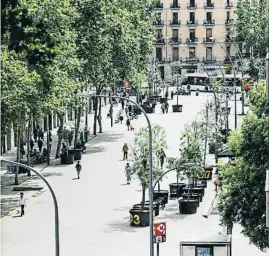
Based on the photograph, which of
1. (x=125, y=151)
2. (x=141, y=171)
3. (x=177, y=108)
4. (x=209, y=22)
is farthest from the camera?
(x=209, y=22)

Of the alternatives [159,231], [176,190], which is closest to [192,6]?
[176,190]

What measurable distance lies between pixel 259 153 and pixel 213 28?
102004 millimetres

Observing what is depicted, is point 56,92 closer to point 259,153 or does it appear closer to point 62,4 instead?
point 62,4

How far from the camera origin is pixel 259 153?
27406mm

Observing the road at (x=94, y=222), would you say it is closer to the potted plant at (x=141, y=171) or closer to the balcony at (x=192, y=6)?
the potted plant at (x=141, y=171)

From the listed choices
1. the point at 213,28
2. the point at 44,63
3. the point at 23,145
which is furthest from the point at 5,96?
the point at 213,28

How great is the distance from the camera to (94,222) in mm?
37531

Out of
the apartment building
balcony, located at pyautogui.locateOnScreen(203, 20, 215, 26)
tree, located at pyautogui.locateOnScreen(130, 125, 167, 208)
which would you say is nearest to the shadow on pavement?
tree, located at pyautogui.locateOnScreen(130, 125, 167, 208)

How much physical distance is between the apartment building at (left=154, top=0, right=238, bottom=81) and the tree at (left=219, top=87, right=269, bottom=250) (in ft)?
324

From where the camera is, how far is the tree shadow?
1410 inches

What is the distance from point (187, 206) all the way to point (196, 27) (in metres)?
91.5

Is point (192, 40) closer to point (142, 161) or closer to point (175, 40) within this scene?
point (175, 40)

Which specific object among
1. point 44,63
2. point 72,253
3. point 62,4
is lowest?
point 72,253

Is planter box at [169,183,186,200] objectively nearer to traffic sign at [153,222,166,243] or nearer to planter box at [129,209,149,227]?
planter box at [129,209,149,227]
